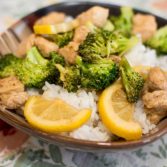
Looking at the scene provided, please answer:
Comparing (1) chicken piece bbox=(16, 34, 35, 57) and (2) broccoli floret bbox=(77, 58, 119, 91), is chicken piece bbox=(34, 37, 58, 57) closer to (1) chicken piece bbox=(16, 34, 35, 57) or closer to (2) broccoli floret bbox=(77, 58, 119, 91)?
(1) chicken piece bbox=(16, 34, 35, 57)

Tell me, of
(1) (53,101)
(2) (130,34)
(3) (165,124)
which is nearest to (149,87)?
(3) (165,124)

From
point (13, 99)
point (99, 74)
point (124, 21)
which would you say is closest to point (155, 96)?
point (99, 74)

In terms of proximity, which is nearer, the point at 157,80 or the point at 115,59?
the point at 157,80

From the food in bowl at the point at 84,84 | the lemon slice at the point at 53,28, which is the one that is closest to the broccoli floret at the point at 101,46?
the food in bowl at the point at 84,84

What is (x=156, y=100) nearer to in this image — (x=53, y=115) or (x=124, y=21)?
(x=53, y=115)

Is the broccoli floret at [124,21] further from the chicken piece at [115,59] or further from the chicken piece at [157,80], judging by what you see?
the chicken piece at [157,80]

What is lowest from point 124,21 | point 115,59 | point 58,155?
point 58,155

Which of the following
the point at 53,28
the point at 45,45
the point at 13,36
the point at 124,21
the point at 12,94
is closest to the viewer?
the point at 12,94
